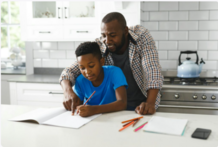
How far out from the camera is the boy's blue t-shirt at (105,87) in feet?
5.04

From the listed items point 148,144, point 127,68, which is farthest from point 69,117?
point 127,68

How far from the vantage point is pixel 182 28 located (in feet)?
9.70

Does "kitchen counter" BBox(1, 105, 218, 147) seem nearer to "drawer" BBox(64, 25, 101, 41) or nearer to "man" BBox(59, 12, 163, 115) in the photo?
"man" BBox(59, 12, 163, 115)

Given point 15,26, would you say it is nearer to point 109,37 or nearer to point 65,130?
point 109,37

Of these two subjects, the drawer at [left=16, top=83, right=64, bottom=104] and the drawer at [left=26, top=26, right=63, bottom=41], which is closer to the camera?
the drawer at [left=16, top=83, right=64, bottom=104]

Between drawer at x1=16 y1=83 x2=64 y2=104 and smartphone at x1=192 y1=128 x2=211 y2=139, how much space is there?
1.82m

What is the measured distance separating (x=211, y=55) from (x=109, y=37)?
72.3 inches

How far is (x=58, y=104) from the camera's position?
268 cm

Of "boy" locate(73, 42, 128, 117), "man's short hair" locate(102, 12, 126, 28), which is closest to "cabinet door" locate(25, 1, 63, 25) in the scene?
"man's short hair" locate(102, 12, 126, 28)

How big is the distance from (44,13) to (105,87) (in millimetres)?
1726

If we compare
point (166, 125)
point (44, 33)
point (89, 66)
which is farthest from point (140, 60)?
point (44, 33)

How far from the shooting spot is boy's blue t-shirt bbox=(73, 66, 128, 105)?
154cm

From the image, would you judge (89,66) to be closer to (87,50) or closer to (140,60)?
(87,50)

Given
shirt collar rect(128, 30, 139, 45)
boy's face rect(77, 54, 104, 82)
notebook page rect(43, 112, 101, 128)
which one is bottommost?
notebook page rect(43, 112, 101, 128)
